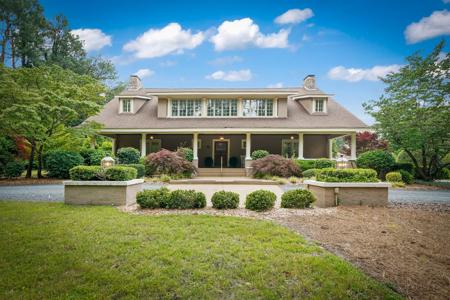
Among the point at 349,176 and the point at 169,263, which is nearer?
the point at 169,263

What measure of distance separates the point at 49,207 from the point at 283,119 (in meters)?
15.3

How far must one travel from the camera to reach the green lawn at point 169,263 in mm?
2605

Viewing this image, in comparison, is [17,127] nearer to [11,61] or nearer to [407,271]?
[407,271]

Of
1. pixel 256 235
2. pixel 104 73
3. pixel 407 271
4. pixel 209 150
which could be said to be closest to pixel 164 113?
pixel 209 150

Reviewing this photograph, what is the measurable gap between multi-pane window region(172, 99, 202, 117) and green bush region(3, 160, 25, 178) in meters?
9.93

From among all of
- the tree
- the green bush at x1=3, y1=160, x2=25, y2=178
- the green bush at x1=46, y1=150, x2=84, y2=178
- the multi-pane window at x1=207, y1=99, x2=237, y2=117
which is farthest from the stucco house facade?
the green bush at x1=3, y1=160, x2=25, y2=178

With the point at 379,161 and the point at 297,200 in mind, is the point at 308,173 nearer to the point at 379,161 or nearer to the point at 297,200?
the point at 379,161

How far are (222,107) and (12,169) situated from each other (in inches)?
528

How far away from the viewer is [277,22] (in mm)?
12773

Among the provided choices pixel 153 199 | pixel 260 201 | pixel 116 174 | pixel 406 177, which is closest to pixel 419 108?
pixel 406 177

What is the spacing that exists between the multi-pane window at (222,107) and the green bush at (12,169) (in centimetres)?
1209

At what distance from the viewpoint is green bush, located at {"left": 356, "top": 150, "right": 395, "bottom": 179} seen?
1410cm

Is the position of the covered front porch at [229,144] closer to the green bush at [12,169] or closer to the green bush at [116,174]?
the green bush at [12,169]

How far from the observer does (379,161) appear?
14.2m
